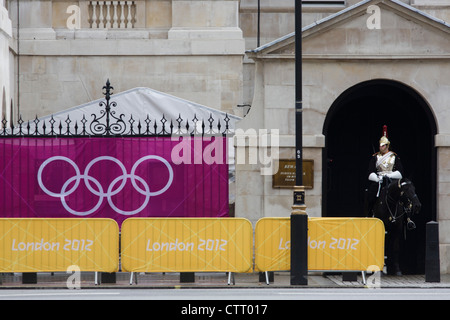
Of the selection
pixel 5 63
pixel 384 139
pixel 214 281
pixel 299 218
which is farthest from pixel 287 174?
pixel 5 63

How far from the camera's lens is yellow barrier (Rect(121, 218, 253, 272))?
1638 cm

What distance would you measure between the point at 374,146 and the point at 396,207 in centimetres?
208

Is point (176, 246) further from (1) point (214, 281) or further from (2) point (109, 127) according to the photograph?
(2) point (109, 127)

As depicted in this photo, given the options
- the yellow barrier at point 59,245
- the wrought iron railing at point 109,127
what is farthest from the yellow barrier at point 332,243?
the yellow barrier at point 59,245

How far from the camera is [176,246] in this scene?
16.4 meters

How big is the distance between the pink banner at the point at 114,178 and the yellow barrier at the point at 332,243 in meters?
1.79

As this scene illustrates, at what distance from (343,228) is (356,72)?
3271mm

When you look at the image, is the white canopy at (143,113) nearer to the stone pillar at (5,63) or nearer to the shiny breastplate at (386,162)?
the stone pillar at (5,63)

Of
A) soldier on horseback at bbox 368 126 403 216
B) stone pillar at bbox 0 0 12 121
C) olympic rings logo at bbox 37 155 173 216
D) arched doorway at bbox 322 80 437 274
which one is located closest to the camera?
soldier on horseback at bbox 368 126 403 216

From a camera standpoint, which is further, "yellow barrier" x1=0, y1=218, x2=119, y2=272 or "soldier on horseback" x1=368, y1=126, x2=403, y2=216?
"soldier on horseback" x1=368, y1=126, x2=403, y2=216

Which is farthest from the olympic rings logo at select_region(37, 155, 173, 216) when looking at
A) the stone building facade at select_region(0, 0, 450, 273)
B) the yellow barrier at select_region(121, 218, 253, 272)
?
the yellow barrier at select_region(121, 218, 253, 272)

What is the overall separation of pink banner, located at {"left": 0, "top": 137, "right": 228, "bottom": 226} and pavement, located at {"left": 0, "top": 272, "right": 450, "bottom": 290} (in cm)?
113

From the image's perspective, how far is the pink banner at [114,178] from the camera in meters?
18.1

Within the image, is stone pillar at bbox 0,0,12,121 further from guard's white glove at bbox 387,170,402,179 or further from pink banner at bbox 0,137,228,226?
guard's white glove at bbox 387,170,402,179
